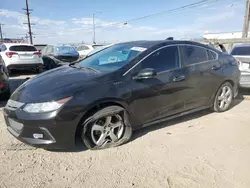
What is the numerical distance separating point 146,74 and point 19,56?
7.99 metres

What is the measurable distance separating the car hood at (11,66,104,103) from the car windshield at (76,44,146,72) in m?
0.27

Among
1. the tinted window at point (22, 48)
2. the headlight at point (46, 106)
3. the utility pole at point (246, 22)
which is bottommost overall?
the headlight at point (46, 106)

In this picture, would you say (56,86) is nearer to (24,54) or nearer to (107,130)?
(107,130)

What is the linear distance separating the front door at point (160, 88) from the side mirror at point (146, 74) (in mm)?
58

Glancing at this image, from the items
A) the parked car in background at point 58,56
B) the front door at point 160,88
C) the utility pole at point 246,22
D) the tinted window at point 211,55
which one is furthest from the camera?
the utility pole at point 246,22

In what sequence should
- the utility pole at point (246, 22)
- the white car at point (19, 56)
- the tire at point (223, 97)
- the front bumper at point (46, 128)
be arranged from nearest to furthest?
the front bumper at point (46, 128) → the tire at point (223, 97) → the white car at point (19, 56) → the utility pole at point (246, 22)

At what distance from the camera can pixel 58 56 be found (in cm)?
1102

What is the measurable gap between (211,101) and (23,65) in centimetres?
820

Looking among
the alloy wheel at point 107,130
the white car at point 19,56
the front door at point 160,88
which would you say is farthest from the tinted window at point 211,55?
the white car at point 19,56

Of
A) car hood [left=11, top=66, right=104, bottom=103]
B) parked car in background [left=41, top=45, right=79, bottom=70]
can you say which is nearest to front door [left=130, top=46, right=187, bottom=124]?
car hood [left=11, top=66, right=104, bottom=103]

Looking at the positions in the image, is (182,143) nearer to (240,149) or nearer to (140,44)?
(240,149)

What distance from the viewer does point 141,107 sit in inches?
124

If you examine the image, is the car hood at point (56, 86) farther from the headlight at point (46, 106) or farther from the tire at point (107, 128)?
the tire at point (107, 128)

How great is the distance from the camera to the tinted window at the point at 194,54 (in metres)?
3.71
